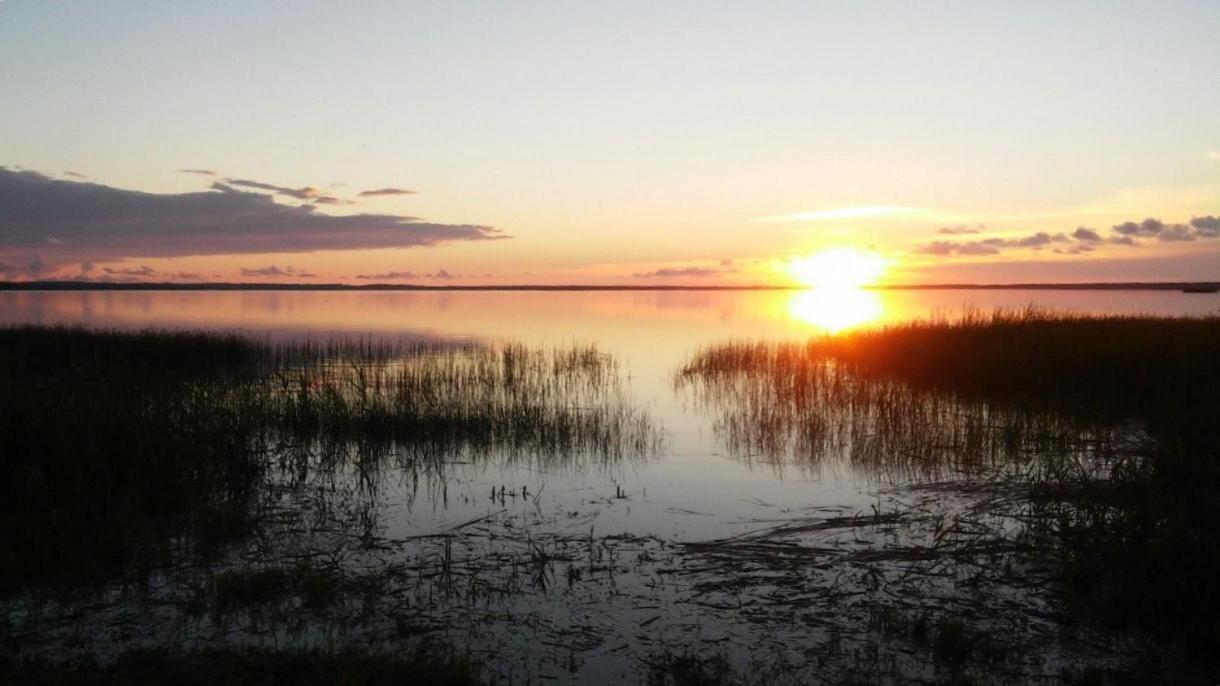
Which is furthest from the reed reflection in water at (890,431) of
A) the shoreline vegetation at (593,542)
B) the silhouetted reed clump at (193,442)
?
the silhouetted reed clump at (193,442)

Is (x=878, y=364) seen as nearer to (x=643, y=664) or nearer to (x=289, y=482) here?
(x=289, y=482)

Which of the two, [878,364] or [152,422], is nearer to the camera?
[152,422]

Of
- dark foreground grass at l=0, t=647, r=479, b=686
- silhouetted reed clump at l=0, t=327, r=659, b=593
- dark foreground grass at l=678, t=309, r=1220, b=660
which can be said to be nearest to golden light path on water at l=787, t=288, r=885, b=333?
dark foreground grass at l=678, t=309, r=1220, b=660

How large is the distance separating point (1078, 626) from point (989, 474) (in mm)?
4974

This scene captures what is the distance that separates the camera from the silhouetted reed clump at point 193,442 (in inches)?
284

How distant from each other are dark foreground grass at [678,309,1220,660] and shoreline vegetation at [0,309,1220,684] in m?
0.04

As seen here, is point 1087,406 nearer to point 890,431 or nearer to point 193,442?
point 890,431

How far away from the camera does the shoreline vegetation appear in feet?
17.1

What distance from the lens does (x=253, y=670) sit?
4797 mm

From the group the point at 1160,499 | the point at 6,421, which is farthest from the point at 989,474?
the point at 6,421

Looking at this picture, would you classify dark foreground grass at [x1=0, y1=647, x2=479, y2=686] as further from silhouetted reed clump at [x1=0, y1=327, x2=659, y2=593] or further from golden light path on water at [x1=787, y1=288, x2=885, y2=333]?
golden light path on water at [x1=787, y1=288, x2=885, y2=333]

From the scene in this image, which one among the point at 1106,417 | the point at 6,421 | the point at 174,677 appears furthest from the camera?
the point at 1106,417

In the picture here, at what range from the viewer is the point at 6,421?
9.09 metres

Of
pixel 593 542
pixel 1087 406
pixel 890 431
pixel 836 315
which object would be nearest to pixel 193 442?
pixel 593 542
